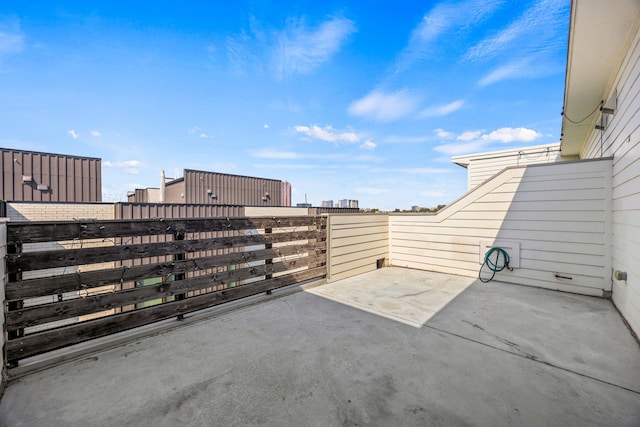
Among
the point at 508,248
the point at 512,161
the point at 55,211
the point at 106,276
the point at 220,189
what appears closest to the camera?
the point at 106,276

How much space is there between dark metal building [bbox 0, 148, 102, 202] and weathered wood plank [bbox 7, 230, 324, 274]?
418 inches

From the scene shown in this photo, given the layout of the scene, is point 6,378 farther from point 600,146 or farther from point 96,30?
point 600,146

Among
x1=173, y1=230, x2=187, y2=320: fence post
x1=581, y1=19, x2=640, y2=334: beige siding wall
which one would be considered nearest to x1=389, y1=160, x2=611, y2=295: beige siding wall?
x1=581, y1=19, x2=640, y2=334: beige siding wall

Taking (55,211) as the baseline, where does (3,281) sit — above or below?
below

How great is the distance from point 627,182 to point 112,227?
17.3 feet

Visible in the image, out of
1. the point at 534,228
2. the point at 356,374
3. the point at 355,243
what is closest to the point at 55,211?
the point at 355,243

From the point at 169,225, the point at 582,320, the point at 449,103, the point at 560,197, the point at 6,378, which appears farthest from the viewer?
the point at 449,103

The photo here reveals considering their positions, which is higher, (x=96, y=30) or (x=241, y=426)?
(x=96, y=30)

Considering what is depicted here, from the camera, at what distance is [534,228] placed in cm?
408

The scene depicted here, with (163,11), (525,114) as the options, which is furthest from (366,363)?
(525,114)

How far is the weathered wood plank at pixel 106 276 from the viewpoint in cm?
182

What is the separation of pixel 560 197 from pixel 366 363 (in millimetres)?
→ 4226

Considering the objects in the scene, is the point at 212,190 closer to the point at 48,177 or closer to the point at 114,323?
the point at 48,177

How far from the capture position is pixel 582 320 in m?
2.72
